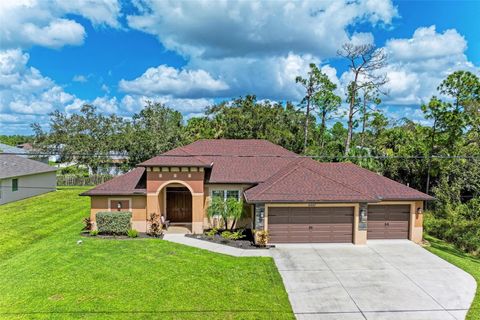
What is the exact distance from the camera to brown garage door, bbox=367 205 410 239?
56.8 feet

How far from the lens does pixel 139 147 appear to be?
37531 mm

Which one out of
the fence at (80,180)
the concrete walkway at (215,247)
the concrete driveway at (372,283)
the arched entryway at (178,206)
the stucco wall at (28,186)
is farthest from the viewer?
the fence at (80,180)

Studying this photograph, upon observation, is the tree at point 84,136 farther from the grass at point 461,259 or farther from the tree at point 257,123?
the grass at point 461,259

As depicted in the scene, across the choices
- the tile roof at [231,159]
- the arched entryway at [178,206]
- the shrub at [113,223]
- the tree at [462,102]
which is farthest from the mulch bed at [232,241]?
the tree at [462,102]

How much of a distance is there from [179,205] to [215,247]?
221 inches

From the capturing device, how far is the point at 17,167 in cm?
2972

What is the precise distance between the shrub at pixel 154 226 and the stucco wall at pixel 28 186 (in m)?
17.2

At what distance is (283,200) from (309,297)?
581 centimetres

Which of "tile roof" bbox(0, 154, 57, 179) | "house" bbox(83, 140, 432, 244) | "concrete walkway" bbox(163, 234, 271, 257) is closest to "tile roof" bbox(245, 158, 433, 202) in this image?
"house" bbox(83, 140, 432, 244)

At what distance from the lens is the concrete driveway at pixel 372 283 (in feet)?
32.6

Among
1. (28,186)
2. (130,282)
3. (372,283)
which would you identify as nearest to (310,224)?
(372,283)

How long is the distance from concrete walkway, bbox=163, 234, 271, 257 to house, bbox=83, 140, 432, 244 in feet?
4.15

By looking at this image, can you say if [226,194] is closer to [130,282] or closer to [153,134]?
[130,282]

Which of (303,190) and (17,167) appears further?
(17,167)
